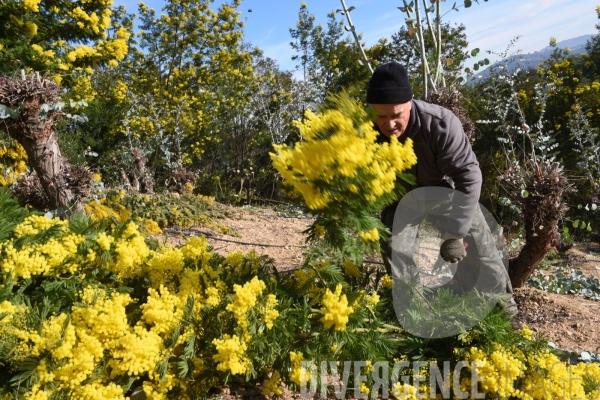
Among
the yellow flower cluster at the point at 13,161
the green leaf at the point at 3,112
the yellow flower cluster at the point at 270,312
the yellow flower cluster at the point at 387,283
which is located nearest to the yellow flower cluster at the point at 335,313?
the yellow flower cluster at the point at 270,312

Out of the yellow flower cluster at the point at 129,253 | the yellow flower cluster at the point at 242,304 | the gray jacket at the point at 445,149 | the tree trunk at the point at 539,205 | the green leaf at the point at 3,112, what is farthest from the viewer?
the tree trunk at the point at 539,205

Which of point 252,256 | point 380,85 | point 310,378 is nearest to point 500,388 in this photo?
point 310,378

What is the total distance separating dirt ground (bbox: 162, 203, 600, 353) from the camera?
3.28 meters

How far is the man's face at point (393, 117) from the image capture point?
2.34 meters

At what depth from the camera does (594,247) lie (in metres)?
7.41

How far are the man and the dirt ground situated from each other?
2.56 feet

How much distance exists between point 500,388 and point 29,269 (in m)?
2.23

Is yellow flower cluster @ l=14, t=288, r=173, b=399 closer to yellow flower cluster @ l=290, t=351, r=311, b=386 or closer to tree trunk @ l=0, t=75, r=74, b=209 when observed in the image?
yellow flower cluster @ l=290, t=351, r=311, b=386

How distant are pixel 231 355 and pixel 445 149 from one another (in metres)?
1.72

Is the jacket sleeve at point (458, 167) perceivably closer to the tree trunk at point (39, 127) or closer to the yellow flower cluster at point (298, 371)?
the yellow flower cluster at point (298, 371)

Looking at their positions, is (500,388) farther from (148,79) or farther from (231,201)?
(148,79)

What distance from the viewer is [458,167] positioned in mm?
2529

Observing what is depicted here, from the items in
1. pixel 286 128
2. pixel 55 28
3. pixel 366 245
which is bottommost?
pixel 366 245

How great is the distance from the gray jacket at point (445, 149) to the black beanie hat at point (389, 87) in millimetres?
223
